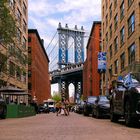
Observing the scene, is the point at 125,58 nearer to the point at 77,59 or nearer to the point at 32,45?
the point at 32,45

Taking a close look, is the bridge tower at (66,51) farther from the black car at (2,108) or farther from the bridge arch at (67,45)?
the black car at (2,108)

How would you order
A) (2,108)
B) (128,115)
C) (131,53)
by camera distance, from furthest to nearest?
(131,53)
(2,108)
(128,115)

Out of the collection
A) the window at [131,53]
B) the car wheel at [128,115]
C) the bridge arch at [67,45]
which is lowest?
the car wheel at [128,115]

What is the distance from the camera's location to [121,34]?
56.0 metres

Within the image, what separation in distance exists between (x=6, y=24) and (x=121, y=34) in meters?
28.0

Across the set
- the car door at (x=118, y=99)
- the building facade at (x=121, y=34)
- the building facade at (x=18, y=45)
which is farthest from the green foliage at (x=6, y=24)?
the car door at (x=118, y=99)

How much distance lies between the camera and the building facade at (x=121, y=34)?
45.1 meters

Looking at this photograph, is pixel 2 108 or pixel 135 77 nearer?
pixel 135 77

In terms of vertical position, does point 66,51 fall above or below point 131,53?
above

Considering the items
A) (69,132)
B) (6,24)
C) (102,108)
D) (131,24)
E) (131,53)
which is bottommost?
(69,132)

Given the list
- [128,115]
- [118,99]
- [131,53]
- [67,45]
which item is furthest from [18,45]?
[67,45]

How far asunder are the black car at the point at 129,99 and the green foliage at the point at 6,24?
13.5 meters

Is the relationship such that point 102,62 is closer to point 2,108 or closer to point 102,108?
point 102,108

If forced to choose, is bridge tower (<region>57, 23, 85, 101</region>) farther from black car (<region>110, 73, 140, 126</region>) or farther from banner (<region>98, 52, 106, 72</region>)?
black car (<region>110, 73, 140, 126</region>)
